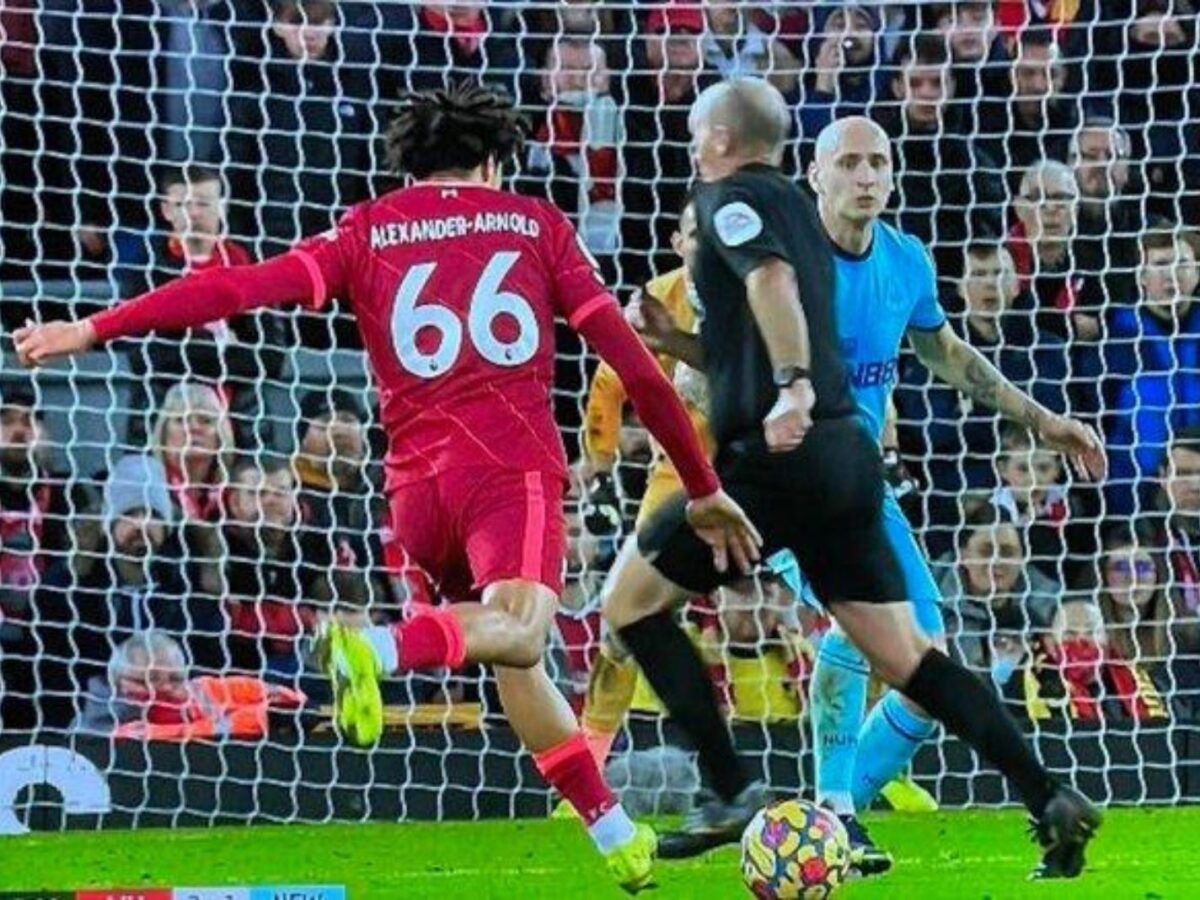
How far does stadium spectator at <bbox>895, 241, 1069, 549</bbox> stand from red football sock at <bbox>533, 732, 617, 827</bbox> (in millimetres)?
4857

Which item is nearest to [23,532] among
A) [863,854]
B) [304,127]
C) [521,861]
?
[304,127]

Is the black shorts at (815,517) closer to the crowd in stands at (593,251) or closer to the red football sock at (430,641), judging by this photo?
the red football sock at (430,641)

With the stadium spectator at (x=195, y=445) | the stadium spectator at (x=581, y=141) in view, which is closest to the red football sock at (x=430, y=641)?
the stadium spectator at (x=195, y=445)

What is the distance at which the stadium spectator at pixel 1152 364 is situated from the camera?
37.0 ft

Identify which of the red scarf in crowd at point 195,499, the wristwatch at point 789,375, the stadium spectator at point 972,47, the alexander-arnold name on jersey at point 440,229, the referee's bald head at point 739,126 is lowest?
the wristwatch at point 789,375

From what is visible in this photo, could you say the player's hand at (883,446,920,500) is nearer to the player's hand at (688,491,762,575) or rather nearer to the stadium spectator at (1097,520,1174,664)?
the player's hand at (688,491,762,575)

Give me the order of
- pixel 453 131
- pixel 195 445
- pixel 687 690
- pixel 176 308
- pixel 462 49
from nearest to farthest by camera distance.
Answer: pixel 176 308 → pixel 453 131 → pixel 687 690 → pixel 195 445 → pixel 462 49

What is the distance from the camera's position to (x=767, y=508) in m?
6.63

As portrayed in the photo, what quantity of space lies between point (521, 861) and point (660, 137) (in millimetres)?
4194

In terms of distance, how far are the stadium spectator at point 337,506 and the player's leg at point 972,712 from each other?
14.2ft

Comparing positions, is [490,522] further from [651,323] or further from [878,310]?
[878,310]

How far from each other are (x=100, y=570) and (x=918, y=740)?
14.4 ft

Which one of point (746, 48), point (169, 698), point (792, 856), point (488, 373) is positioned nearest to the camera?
point (792, 856)

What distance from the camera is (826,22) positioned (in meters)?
12.5
